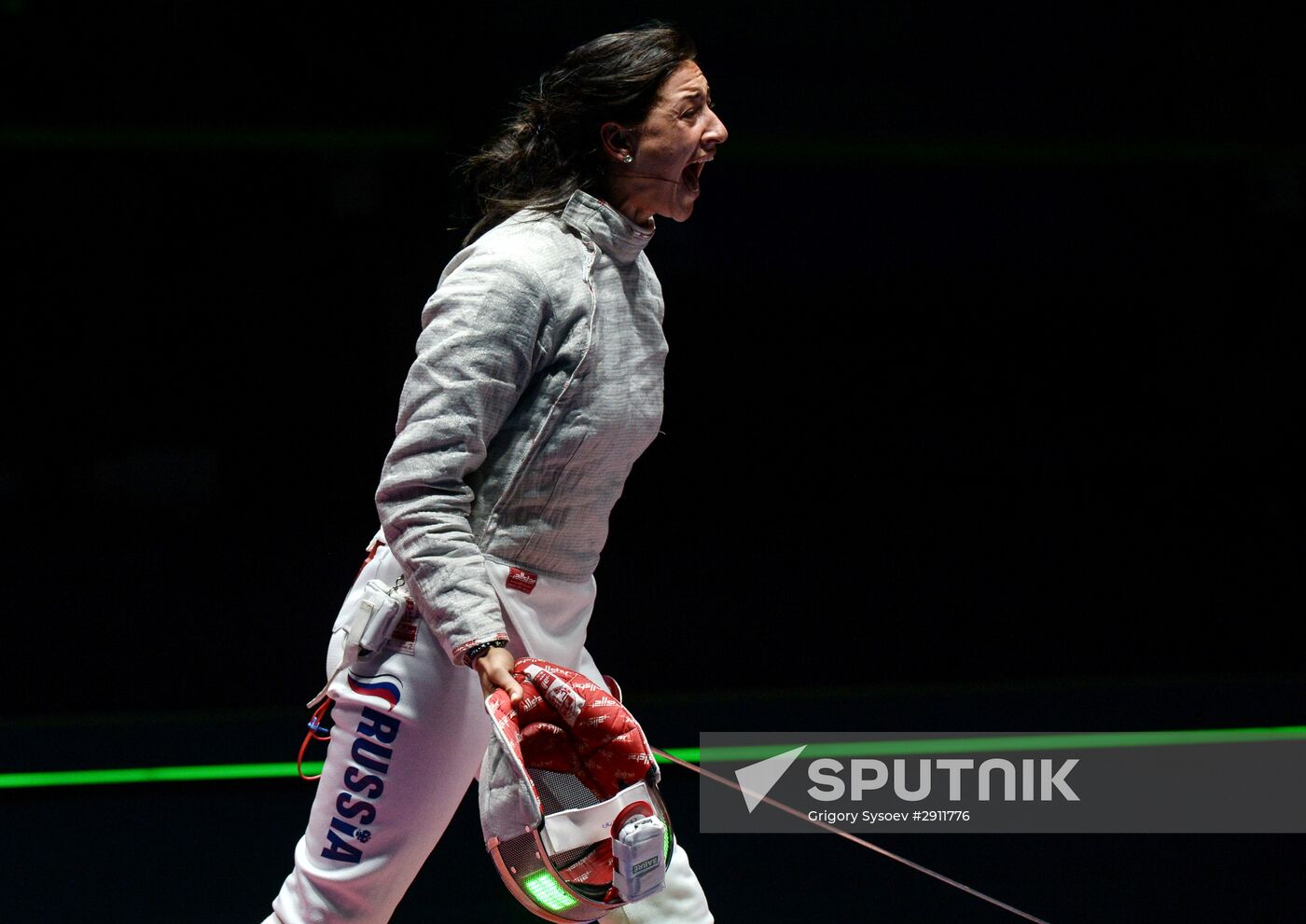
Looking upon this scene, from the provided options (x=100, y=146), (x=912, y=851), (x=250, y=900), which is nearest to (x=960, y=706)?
(x=912, y=851)

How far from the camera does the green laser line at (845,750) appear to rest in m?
3.11

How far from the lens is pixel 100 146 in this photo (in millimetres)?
3859

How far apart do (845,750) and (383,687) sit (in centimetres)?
204

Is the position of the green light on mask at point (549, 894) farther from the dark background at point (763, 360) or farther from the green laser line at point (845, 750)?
the dark background at point (763, 360)

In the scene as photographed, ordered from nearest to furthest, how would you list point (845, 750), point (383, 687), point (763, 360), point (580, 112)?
point (383, 687), point (580, 112), point (845, 750), point (763, 360)

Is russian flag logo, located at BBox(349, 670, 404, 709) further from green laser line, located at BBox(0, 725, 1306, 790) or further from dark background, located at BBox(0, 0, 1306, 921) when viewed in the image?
dark background, located at BBox(0, 0, 1306, 921)

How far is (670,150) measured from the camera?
1.55 metres

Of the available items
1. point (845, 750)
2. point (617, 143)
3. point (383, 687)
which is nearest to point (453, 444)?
point (383, 687)

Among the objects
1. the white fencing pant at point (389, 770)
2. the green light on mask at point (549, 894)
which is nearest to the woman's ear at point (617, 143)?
the white fencing pant at point (389, 770)

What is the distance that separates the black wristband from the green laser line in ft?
6.27

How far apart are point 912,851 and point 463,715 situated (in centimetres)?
143

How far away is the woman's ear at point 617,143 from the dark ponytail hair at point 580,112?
0.01 metres

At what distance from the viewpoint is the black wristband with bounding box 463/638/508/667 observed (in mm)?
1339

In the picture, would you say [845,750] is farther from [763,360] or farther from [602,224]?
[602,224]
